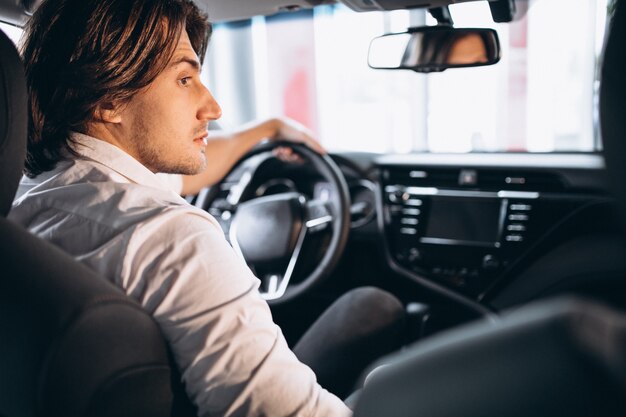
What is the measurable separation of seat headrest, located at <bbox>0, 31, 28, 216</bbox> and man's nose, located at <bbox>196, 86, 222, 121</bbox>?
487mm

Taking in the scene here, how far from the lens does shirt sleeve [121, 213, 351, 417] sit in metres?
1.02

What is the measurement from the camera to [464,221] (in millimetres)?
2477

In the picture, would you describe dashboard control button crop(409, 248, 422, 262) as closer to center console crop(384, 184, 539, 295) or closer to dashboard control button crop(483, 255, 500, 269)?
center console crop(384, 184, 539, 295)

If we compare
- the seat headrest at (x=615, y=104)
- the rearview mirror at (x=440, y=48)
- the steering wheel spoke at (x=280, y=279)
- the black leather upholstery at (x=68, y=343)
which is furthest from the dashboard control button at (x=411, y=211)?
the seat headrest at (x=615, y=104)

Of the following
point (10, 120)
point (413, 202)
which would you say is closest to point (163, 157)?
point (10, 120)

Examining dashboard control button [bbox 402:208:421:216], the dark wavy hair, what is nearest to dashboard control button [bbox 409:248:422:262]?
dashboard control button [bbox 402:208:421:216]

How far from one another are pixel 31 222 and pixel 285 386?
0.54 metres

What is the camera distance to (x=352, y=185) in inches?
110

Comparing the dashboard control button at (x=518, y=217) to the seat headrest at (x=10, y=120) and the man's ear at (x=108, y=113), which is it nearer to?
the man's ear at (x=108, y=113)

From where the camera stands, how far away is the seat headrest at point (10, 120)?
1020 mm

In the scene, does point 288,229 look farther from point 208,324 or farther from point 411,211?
point 208,324

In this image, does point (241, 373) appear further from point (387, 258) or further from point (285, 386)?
point (387, 258)

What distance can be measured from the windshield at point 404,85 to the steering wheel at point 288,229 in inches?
102

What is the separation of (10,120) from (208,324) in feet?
1.42
